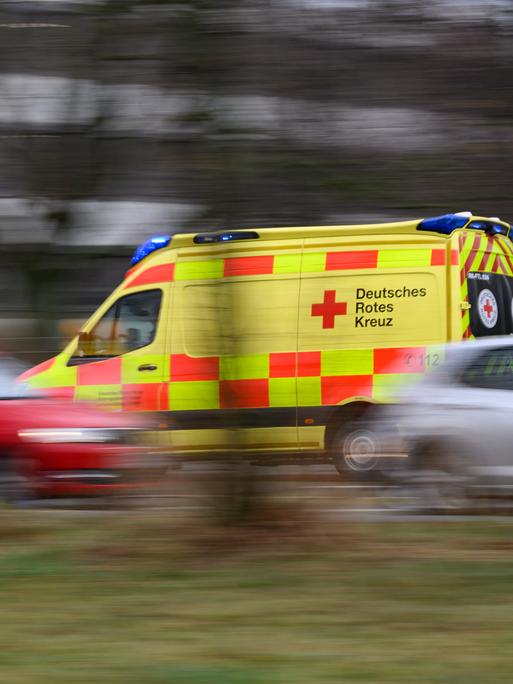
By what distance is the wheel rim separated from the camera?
22.2ft

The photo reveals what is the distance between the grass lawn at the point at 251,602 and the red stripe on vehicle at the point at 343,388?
12.0 feet

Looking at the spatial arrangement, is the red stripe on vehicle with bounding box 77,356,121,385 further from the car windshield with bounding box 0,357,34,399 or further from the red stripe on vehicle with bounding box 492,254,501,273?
the red stripe on vehicle with bounding box 492,254,501,273

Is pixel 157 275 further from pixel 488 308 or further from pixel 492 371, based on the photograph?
pixel 492 371

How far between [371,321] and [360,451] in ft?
8.70

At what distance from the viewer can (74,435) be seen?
27.3 ft

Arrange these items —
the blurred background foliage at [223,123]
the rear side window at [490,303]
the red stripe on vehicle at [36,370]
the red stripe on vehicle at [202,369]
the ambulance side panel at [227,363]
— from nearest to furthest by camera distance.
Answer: the blurred background foliage at [223,123] → the ambulance side panel at [227,363] → the red stripe on vehicle at [202,369] → the red stripe on vehicle at [36,370] → the rear side window at [490,303]

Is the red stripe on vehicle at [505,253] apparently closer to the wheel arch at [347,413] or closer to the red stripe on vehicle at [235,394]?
the wheel arch at [347,413]

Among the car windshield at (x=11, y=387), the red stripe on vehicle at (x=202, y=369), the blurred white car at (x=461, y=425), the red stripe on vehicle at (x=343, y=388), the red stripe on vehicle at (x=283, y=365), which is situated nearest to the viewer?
the red stripe on vehicle at (x=202, y=369)

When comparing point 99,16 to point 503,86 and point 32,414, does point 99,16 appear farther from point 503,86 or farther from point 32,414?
point 32,414

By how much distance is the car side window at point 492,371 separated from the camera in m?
8.03

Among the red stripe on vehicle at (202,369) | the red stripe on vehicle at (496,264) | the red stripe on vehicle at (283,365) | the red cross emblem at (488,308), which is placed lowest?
the red stripe on vehicle at (202,369)

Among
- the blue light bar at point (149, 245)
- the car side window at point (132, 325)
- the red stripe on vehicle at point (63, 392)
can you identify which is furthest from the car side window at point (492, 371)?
the red stripe on vehicle at point (63, 392)

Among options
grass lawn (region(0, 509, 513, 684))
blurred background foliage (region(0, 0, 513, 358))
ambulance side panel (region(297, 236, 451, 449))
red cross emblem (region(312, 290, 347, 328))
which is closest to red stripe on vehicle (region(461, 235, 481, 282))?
ambulance side panel (region(297, 236, 451, 449))

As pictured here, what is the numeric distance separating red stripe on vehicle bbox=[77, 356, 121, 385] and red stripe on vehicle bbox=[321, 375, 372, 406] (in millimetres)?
1740
